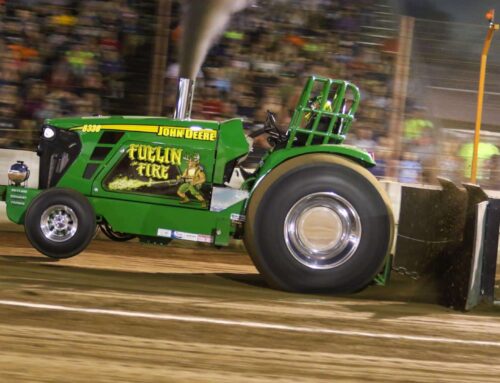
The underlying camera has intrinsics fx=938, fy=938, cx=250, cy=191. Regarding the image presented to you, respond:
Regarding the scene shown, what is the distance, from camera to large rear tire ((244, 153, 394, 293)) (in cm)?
643

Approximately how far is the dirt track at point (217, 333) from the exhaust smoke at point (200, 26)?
2.46 metres

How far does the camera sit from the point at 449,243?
261 inches

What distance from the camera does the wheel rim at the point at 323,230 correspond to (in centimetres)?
645

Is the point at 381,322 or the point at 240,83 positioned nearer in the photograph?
the point at 381,322

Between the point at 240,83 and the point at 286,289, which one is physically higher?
the point at 240,83

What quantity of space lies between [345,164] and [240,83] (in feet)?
15.8

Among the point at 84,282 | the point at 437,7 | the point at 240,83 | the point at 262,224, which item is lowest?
the point at 84,282

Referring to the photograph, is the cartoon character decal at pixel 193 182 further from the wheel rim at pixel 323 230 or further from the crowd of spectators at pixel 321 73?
the crowd of spectators at pixel 321 73

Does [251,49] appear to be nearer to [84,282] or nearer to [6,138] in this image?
[6,138]

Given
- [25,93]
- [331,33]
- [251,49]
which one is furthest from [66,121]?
[331,33]

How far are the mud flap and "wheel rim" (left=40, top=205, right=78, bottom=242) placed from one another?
93.0 inches

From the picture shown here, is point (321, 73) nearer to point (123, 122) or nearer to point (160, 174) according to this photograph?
point (123, 122)

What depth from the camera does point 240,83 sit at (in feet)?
36.5

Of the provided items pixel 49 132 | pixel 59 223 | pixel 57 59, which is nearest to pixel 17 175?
pixel 49 132
